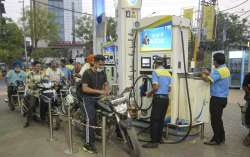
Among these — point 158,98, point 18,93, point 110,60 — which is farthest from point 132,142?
point 110,60

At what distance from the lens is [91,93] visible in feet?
16.8

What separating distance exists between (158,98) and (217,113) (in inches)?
47.0

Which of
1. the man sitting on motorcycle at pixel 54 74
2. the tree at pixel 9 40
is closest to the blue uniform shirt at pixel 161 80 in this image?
the man sitting on motorcycle at pixel 54 74

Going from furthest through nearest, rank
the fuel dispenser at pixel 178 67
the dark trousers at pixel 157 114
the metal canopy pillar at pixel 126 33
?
the metal canopy pillar at pixel 126 33, the fuel dispenser at pixel 178 67, the dark trousers at pixel 157 114

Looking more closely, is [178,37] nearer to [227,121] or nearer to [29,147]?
[227,121]

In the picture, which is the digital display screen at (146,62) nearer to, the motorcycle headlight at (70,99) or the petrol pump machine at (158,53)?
the petrol pump machine at (158,53)

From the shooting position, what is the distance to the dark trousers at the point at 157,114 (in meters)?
5.37

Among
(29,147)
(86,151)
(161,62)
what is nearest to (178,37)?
(161,62)

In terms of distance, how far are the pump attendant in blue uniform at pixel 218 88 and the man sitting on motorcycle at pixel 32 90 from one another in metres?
4.41

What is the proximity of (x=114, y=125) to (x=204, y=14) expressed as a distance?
13656 mm

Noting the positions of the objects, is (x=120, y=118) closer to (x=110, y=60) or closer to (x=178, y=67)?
(x=178, y=67)

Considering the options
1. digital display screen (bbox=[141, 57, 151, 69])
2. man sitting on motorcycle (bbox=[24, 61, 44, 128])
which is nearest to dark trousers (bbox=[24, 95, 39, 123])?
man sitting on motorcycle (bbox=[24, 61, 44, 128])

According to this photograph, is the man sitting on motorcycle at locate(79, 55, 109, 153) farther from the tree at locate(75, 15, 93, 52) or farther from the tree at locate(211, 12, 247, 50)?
the tree at locate(75, 15, 93, 52)

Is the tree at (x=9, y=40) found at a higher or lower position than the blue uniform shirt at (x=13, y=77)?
higher
